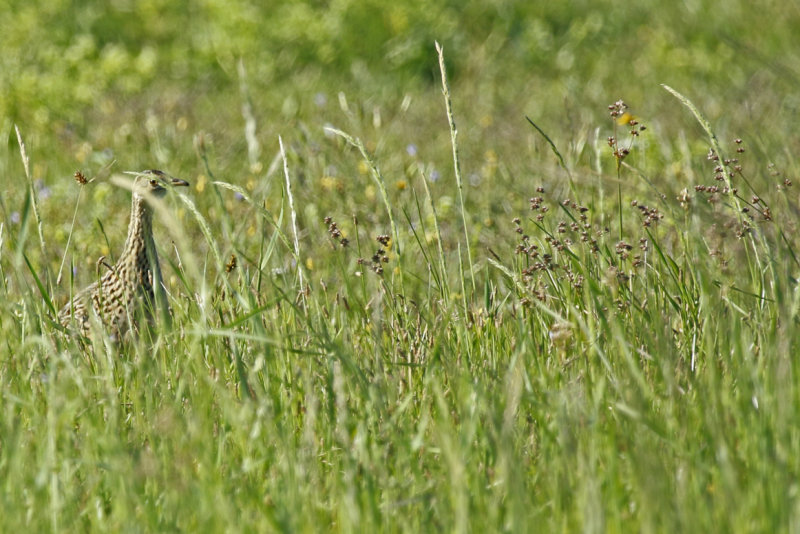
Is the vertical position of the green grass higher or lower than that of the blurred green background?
lower

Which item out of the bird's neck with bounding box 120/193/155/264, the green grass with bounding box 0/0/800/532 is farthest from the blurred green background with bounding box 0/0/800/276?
the bird's neck with bounding box 120/193/155/264

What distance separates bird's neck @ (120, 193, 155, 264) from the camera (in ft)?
16.4

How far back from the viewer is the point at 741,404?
2.80 meters

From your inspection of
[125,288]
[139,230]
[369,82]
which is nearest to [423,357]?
[125,288]

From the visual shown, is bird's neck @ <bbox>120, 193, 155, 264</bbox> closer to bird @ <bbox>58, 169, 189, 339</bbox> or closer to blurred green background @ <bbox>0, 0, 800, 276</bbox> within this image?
bird @ <bbox>58, 169, 189, 339</bbox>

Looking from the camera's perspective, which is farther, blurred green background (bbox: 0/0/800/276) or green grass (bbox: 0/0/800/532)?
blurred green background (bbox: 0/0/800/276)

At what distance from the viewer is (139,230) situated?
16.8 feet

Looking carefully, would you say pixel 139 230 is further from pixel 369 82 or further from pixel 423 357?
pixel 369 82

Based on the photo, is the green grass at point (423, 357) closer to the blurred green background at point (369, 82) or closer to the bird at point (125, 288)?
the blurred green background at point (369, 82)

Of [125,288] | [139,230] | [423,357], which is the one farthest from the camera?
[139,230]

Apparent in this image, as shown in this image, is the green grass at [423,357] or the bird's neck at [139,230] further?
the bird's neck at [139,230]

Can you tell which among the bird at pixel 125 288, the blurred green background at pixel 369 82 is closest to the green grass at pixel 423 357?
the blurred green background at pixel 369 82

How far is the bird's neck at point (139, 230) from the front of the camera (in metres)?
5.00

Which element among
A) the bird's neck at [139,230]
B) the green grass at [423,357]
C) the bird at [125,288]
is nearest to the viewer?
the green grass at [423,357]
